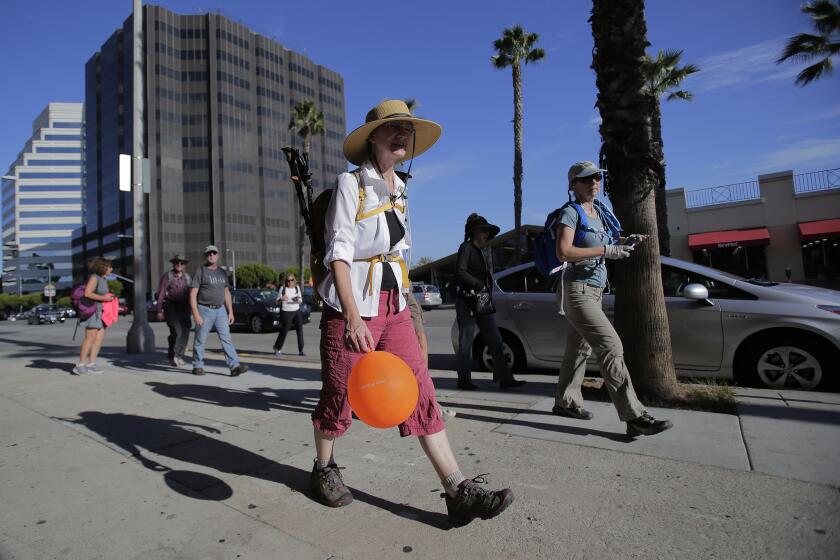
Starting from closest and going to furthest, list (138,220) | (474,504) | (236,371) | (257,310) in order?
(474,504), (236,371), (138,220), (257,310)

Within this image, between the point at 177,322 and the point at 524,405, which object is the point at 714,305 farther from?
the point at 177,322

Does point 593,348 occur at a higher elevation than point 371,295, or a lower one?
lower

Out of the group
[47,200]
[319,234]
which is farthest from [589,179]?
[47,200]

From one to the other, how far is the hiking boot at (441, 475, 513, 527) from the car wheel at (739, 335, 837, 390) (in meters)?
3.84

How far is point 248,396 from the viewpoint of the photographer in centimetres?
510

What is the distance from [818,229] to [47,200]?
145 meters

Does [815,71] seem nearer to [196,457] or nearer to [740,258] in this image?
[740,258]

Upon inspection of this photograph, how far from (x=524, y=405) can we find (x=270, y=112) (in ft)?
279

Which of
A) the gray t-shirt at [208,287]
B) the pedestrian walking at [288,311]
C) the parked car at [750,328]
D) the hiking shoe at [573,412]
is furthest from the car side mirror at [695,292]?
the pedestrian walking at [288,311]

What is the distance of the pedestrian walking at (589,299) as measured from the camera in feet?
10.7

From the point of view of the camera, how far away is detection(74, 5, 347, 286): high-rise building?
71.8 metres

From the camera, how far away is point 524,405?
4301 mm

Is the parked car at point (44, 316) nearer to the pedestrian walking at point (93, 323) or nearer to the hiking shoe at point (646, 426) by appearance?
the pedestrian walking at point (93, 323)

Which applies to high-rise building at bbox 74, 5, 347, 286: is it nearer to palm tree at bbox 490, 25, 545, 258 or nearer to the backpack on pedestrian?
palm tree at bbox 490, 25, 545, 258
